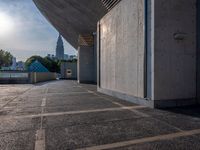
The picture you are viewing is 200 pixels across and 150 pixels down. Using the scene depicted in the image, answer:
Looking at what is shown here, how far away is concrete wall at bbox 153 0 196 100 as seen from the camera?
8.15 meters

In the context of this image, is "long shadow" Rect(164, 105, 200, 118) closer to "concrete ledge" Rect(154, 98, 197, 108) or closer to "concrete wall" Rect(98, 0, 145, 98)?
"concrete ledge" Rect(154, 98, 197, 108)

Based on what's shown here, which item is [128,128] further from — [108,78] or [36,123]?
[108,78]

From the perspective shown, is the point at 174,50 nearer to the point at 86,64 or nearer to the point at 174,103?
the point at 174,103

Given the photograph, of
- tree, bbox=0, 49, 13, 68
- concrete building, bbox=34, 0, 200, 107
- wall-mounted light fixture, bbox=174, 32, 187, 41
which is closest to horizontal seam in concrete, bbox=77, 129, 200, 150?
concrete building, bbox=34, 0, 200, 107

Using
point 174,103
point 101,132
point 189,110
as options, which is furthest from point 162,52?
point 101,132

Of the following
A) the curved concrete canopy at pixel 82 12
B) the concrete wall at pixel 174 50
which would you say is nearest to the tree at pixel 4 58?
the curved concrete canopy at pixel 82 12

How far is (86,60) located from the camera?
3022cm

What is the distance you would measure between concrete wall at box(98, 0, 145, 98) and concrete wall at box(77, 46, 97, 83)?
15499 mm

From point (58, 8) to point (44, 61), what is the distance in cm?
6265

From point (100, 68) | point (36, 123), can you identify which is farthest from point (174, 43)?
point (100, 68)

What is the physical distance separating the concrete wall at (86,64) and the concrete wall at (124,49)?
50.8 feet

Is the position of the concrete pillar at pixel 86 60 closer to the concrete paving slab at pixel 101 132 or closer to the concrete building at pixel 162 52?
the concrete building at pixel 162 52

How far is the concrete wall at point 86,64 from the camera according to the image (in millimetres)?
30158

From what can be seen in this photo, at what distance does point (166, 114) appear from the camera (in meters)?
7.08
